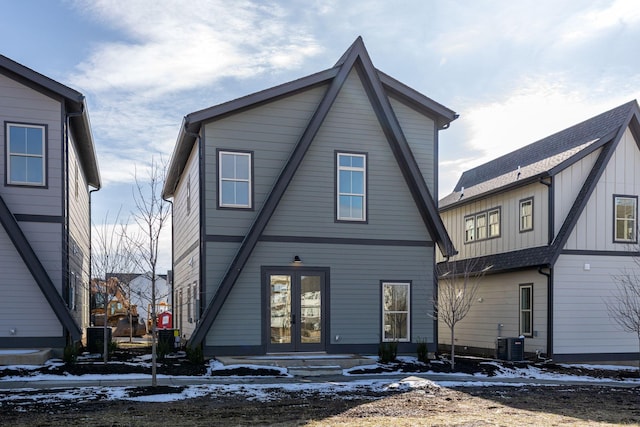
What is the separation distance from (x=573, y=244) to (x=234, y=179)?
9719 mm

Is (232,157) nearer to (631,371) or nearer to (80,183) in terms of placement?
(80,183)

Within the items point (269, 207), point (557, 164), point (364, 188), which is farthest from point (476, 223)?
point (269, 207)

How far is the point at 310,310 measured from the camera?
15.6 m

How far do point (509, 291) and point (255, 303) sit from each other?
846cm

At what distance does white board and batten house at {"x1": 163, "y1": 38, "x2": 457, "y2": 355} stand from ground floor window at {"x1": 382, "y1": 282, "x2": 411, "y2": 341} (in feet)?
0.09

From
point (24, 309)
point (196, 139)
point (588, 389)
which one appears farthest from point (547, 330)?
point (24, 309)

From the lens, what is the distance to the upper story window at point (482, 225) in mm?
20719

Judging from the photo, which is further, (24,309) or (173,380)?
(24,309)

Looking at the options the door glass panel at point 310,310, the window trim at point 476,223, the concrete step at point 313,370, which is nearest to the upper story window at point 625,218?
the window trim at point 476,223

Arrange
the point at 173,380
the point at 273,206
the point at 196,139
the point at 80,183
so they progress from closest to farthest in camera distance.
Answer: the point at 173,380 → the point at 273,206 → the point at 196,139 → the point at 80,183

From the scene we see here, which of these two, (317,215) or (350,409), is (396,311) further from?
(350,409)

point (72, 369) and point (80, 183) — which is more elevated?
point (80, 183)

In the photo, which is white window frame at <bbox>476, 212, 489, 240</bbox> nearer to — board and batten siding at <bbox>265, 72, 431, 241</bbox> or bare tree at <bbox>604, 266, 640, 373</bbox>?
bare tree at <bbox>604, 266, 640, 373</bbox>

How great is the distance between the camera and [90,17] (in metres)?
13.9
